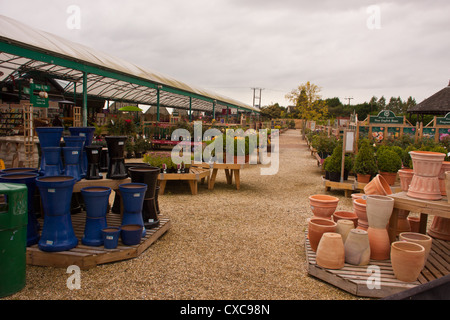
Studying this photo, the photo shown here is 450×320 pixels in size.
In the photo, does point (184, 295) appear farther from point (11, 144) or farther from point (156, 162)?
point (11, 144)

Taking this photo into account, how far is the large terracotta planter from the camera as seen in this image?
9.72 ft

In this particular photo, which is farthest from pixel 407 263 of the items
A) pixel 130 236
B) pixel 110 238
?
pixel 110 238

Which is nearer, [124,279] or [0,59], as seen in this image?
[124,279]

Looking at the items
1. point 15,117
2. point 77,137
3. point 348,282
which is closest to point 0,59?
point 15,117

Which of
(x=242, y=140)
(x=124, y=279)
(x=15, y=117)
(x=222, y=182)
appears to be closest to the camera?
(x=124, y=279)

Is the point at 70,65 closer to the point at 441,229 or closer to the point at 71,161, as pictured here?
the point at 71,161

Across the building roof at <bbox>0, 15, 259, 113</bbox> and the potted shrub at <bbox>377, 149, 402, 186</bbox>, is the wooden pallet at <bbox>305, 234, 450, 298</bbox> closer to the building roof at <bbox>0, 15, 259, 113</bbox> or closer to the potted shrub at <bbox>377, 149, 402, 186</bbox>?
the potted shrub at <bbox>377, 149, 402, 186</bbox>

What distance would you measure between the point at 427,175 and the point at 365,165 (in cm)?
337

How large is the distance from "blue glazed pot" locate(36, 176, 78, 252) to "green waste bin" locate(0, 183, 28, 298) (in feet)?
1.06

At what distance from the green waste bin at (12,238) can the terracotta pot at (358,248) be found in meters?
2.71

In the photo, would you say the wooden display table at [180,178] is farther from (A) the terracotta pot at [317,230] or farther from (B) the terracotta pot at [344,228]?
(B) the terracotta pot at [344,228]
